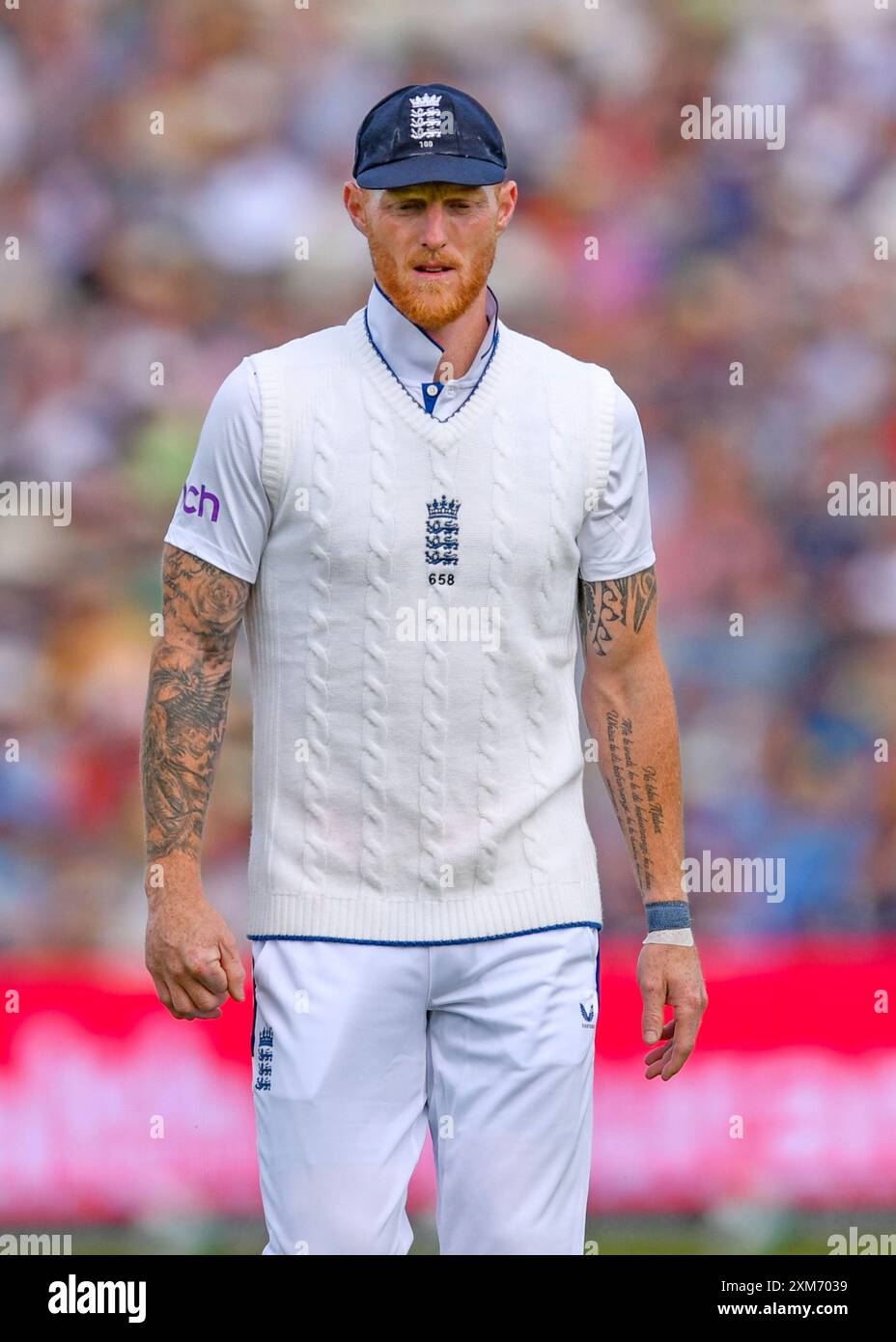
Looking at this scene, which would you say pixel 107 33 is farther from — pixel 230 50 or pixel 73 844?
pixel 73 844

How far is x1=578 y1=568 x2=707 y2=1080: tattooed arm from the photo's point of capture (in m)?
3.03

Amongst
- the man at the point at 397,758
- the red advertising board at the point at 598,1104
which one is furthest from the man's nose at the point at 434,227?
the red advertising board at the point at 598,1104

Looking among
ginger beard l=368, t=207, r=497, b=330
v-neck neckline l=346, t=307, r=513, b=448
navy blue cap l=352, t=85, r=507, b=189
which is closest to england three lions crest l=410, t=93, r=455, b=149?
navy blue cap l=352, t=85, r=507, b=189

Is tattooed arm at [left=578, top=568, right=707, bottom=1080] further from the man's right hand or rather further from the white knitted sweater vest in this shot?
the man's right hand

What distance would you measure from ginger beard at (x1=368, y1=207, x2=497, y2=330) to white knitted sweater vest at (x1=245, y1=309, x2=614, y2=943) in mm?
130

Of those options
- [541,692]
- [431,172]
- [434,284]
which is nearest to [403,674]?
[541,692]

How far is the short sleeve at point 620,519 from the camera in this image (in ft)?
9.78

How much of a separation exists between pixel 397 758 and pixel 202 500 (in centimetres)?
46

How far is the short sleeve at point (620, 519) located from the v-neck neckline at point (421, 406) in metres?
0.20

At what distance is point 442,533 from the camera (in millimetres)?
2861

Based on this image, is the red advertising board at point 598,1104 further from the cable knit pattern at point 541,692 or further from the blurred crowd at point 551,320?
the cable knit pattern at point 541,692

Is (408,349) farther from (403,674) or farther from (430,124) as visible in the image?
(403,674)

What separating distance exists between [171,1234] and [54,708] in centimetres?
133

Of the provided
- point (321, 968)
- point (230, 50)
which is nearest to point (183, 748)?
point (321, 968)
